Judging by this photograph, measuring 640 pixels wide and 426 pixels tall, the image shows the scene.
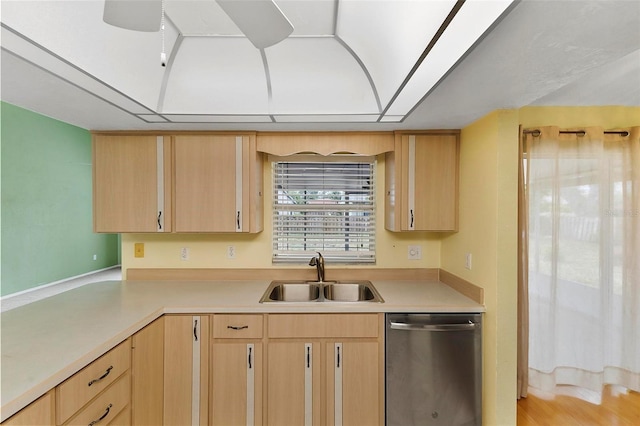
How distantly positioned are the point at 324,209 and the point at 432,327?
4.13ft

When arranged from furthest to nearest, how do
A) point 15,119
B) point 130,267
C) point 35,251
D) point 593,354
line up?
1. point 35,251
2. point 15,119
3. point 130,267
4. point 593,354

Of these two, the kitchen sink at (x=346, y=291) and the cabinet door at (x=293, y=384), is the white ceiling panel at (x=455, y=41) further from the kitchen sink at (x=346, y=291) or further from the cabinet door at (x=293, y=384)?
the cabinet door at (x=293, y=384)

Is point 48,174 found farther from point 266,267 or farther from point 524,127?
point 524,127

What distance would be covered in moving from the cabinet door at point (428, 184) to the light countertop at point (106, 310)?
1.76 feet

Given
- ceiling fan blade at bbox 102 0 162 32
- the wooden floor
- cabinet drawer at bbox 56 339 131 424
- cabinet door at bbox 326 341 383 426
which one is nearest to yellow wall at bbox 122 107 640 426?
the wooden floor

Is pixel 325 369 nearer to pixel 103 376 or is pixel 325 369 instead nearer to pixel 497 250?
pixel 103 376

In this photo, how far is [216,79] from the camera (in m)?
1.81

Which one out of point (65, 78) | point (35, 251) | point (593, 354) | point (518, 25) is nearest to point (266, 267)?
point (65, 78)

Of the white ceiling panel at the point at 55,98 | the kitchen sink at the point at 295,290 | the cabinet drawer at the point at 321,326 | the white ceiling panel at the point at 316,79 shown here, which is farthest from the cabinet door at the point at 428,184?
the white ceiling panel at the point at 55,98

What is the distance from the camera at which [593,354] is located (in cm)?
215

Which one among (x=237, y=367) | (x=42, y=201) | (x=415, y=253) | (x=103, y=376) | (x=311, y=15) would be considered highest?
(x=311, y=15)

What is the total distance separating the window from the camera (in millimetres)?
2635

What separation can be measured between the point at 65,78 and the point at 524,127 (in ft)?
9.20

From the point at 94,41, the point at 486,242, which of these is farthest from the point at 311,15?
the point at 486,242
